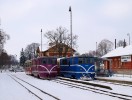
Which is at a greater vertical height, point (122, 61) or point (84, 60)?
point (122, 61)

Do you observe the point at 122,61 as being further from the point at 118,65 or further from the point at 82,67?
the point at 82,67

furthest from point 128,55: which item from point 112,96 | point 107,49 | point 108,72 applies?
point 107,49

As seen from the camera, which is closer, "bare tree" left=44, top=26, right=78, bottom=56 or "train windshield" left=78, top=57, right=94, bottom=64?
"train windshield" left=78, top=57, right=94, bottom=64

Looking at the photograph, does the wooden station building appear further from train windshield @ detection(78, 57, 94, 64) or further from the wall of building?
train windshield @ detection(78, 57, 94, 64)

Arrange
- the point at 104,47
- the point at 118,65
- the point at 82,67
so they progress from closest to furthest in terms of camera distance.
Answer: the point at 82,67
the point at 118,65
the point at 104,47

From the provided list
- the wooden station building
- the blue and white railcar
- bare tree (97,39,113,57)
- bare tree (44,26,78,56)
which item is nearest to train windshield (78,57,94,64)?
the blue and white railcar

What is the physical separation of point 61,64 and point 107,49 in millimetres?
112719

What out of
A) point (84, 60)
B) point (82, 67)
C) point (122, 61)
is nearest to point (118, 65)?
point (122, 61)

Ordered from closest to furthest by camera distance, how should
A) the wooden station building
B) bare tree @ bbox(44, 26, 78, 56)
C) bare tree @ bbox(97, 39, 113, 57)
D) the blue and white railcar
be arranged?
the blue and white railcar < the wooden station building < bare tree @ bbox(44, 26, 78, 56) < bare tree @ bbox(97, 39, 113, 57)

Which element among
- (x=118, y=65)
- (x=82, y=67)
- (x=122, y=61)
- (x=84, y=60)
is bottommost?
(x=82, y=67)

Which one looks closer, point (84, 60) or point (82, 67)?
point (82, 67)

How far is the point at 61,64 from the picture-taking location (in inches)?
1795

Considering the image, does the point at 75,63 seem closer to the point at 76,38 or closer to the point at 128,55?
the point at 128,55

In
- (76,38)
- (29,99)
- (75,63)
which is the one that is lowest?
(29,99)
